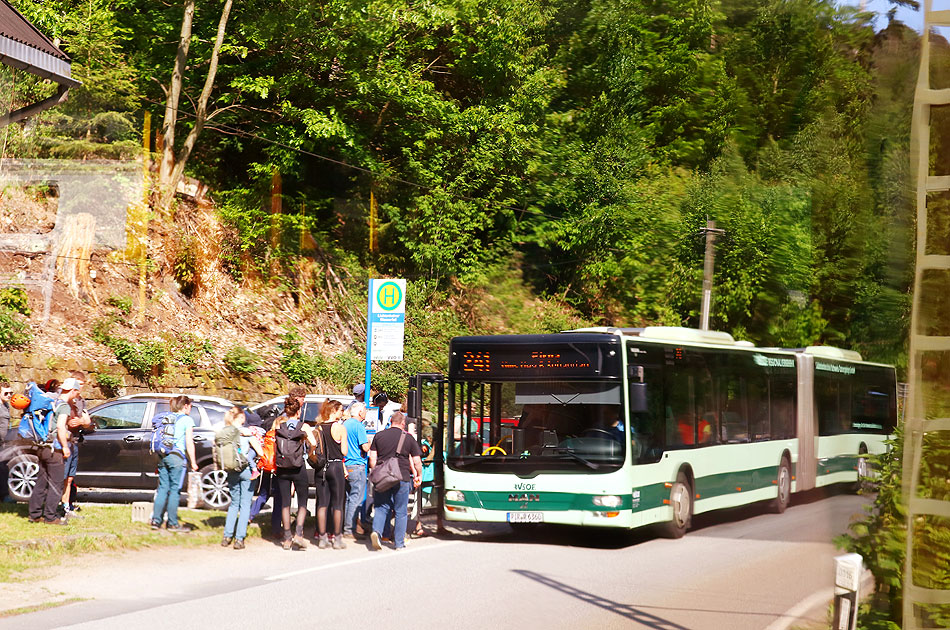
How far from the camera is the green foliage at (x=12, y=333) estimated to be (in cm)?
2009

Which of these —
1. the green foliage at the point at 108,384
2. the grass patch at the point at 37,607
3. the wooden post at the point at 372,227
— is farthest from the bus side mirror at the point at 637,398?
the wooden post at the point at 372,227

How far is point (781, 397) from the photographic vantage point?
2879 mm

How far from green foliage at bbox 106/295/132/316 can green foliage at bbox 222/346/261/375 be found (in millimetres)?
2373

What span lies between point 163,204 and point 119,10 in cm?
529

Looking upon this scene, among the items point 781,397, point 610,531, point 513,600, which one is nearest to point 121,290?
point 610,531

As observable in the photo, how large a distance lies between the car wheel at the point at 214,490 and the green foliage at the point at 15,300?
26.3ft

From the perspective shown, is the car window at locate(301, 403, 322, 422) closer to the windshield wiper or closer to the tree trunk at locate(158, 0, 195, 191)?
the windshield wiper

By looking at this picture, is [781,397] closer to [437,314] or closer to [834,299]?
[834,299]

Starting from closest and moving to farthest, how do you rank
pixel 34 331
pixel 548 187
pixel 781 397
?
1. pixel 548 187
2. pixel 781 397
3. pixel 34 331

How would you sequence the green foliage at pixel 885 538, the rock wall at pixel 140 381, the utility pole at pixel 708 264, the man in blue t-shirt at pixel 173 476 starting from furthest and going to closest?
the rock wall at pixel 140 381 → the man in blue t-shirt at pixel 173 476 → the utility pole at pixel 708 264 → the green foliage at pixel 885 538

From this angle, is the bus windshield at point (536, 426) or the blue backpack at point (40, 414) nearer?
the bus windshield at point (536, 426)

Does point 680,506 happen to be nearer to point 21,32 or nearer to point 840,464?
point 21,32

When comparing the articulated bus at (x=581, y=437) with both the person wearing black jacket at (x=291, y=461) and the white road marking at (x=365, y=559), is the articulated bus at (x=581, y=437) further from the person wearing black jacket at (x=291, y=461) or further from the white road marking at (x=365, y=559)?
the person wearing black jacket at (x=291, y=461)

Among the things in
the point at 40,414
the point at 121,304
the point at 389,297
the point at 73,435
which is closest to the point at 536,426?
the point at 389,297
